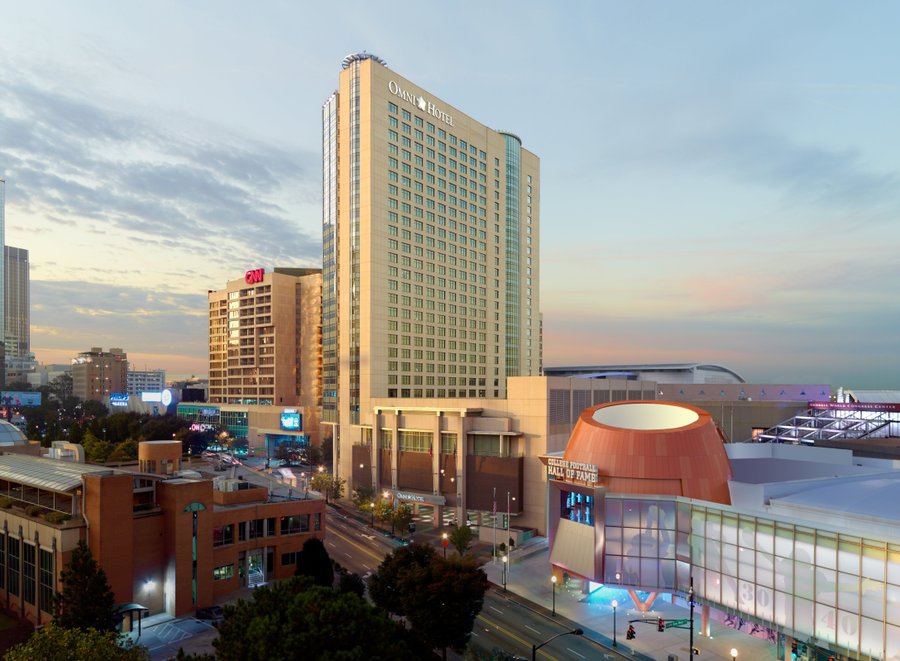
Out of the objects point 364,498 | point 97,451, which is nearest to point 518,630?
point 364,498

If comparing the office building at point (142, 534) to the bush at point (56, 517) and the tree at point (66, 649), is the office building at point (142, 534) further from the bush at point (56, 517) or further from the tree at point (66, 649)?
the tree at point (66, 649)

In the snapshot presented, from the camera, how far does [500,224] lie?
160 m

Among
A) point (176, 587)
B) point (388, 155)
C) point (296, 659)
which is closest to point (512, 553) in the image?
point (176, 587)

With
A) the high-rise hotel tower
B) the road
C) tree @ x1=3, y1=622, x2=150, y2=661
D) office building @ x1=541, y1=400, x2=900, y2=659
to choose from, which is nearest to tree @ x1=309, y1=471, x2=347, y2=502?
the high-rise hotel tower

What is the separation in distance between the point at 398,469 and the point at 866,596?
7658cm

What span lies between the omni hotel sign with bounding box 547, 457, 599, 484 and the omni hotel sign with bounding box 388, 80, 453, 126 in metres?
89.9

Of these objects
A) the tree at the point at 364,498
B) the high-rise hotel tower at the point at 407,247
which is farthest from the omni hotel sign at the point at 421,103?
the tree at the point at 364,498

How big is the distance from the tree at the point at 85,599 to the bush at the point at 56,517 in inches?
266

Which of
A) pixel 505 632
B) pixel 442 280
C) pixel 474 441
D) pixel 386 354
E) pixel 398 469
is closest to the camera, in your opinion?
pixel 505 632

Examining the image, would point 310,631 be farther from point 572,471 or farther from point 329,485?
point 329,485

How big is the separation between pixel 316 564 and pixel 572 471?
94.2 ft

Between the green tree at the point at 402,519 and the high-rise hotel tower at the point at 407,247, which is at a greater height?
the high-rise hotel tower at the point at 407,247

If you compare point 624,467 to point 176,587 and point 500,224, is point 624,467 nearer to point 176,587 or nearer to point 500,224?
point 176,587

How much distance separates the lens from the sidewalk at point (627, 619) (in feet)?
171
